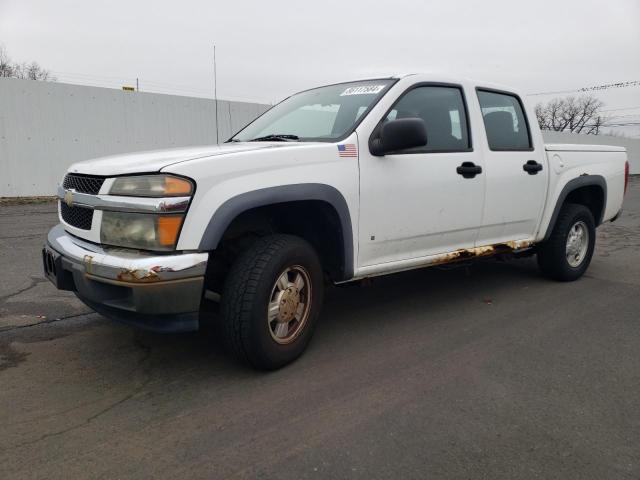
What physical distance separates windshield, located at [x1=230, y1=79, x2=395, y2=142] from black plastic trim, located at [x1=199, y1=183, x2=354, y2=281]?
0.46m

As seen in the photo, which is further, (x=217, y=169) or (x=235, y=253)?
(x=235, y=253)

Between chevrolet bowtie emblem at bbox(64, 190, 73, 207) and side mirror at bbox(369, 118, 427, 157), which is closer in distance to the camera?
chevrolet bowtie emblem at bbox(64, 190, 73, 207)

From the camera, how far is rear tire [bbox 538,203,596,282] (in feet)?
16.9

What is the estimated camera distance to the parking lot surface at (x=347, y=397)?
2.26 m

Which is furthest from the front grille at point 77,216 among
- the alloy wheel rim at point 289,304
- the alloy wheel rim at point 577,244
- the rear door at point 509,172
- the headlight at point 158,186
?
the alloy wheel rim at point 577,244

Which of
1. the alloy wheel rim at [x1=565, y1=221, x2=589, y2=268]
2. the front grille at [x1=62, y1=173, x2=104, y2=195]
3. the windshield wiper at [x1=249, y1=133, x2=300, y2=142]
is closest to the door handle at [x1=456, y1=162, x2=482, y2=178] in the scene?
the windshield wiper at [x1=249, y1=133, x2=300, y2=142]

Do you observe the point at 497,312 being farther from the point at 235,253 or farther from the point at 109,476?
the point at 109,476

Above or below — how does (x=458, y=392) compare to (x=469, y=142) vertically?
below

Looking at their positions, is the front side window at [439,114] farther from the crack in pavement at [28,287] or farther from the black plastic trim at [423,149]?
the crack in pavement at [28,287]

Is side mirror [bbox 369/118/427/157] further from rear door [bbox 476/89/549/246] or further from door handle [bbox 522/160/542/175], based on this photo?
door handle [bbox 522/160/542/175]

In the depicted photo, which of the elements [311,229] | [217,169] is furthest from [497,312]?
[217,169]

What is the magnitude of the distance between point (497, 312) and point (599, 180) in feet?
7.17

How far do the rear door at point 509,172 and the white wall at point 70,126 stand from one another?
11089 millimetres

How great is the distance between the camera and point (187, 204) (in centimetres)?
262
